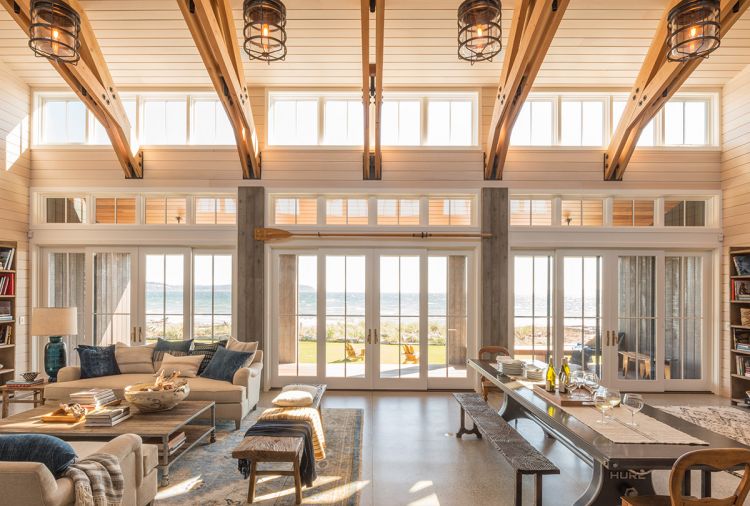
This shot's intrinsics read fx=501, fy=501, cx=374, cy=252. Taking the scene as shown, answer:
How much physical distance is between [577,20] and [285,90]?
3802 mm

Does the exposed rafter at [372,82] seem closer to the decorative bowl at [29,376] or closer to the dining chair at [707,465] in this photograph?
the dining chair at [707,465]

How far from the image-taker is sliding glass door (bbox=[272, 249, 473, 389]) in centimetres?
700

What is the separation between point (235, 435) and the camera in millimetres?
4898

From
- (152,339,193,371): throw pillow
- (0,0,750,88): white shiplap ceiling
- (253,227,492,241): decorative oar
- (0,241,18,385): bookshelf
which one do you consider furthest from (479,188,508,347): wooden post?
(0,241,18,385): bookshelf

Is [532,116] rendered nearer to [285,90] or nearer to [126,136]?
[285,90]

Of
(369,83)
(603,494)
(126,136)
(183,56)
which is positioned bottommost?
(603,494)

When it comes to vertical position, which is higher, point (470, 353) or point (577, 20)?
point (577, 20)

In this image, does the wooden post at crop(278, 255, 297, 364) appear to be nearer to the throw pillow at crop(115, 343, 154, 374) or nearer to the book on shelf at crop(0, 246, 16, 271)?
the throw pillow at crop(115, 343, 154, 374)

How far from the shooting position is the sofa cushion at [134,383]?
5.11m

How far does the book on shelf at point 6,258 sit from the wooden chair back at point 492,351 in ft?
20.0

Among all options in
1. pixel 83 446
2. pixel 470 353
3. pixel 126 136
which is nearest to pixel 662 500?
pixel 83 446

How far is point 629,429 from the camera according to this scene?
9.55 ft

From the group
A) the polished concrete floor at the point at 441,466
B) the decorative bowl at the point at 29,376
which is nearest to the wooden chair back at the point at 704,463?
the polished concrete floor at the point at 441,466

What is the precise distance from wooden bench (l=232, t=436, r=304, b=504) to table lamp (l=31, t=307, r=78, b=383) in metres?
3.39
